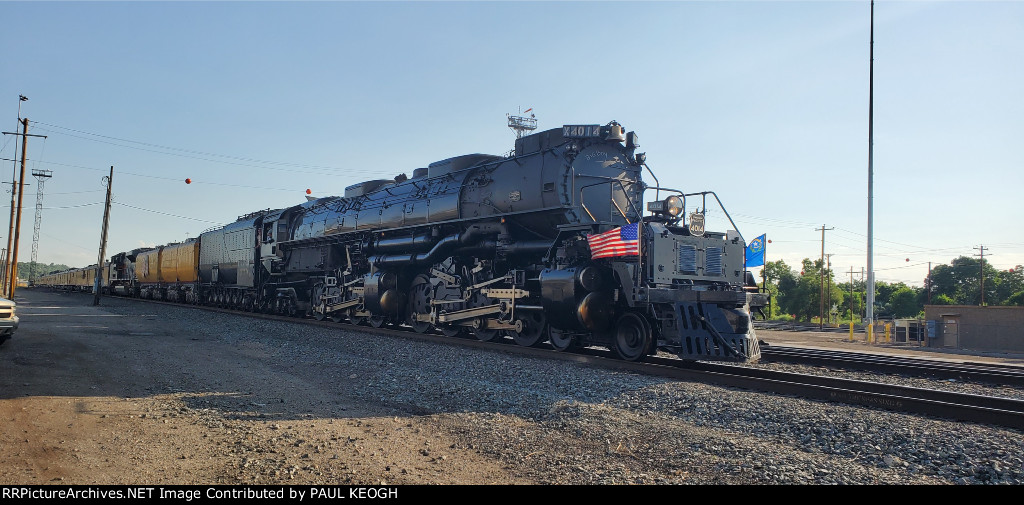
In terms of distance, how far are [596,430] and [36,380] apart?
7.46 meters

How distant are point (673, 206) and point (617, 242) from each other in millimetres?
1381

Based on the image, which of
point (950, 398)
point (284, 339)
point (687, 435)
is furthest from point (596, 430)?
point (284, 339)

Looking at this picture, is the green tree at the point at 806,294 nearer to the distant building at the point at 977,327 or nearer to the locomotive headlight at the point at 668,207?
the distant building at the point at 977,327

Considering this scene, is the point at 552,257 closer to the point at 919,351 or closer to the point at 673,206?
the point at 673,206

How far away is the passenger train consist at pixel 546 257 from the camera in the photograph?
408 inches

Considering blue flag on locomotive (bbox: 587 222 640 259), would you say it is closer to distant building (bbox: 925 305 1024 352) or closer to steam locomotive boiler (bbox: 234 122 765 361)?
steam locomotive boiler (bbox: 234 122 765 361)

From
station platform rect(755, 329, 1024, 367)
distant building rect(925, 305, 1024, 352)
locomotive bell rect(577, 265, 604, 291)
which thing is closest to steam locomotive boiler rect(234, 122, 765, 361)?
locomotive bell rect(577, 265, 604, 291)

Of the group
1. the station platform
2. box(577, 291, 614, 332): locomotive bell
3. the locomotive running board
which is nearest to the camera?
box(577, 291, 614, 332): locomotive bell

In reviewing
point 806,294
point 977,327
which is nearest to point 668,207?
point 977,327

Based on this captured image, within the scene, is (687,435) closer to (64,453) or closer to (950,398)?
(950,398)

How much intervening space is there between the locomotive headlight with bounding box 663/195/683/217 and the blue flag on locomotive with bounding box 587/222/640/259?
944 millimetres

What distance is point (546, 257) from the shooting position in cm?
1209

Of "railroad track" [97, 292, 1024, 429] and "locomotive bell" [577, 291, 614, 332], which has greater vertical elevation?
"locomotive bell" [577, 291, 614, 332]

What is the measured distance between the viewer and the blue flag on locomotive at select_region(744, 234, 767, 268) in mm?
11964
